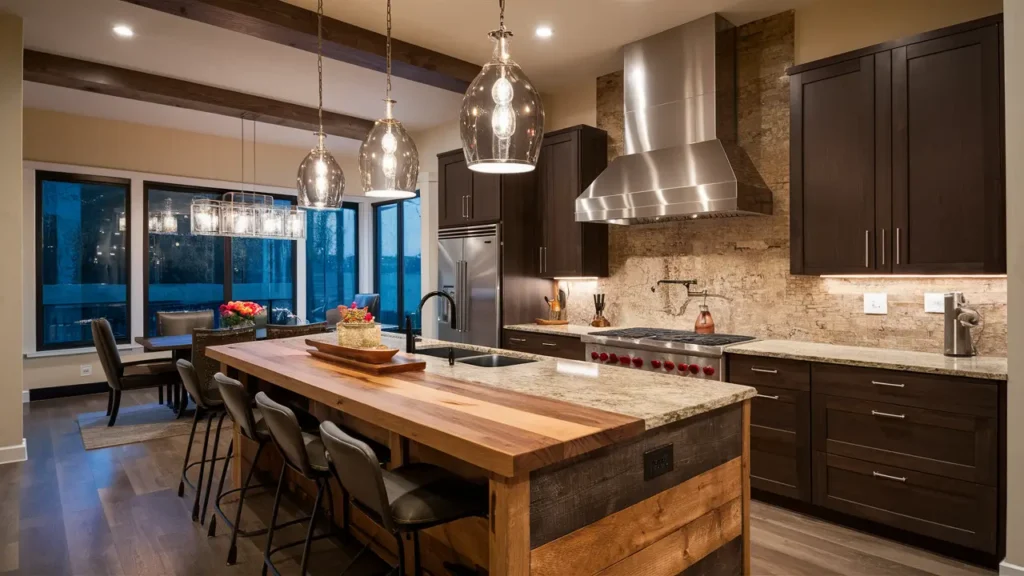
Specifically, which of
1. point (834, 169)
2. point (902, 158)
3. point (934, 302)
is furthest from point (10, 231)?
point (934, 302)

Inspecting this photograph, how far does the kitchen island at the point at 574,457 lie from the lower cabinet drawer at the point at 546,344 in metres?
1.81

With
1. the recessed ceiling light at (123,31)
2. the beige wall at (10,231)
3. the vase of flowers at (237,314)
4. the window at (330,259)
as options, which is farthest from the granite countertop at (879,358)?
the window at (330,259)

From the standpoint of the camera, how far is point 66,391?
20.8ft

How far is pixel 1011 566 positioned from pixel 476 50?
14.5 ft

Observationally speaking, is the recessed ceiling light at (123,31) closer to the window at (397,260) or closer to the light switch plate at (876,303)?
the window at (397,260)

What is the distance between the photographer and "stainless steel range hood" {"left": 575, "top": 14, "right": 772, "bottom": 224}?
12.5 feet

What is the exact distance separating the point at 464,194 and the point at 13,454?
397 centimetres

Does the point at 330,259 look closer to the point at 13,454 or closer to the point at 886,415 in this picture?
the point at 13,454

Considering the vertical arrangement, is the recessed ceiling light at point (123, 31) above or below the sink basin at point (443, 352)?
above

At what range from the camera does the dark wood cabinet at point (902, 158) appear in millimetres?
2820

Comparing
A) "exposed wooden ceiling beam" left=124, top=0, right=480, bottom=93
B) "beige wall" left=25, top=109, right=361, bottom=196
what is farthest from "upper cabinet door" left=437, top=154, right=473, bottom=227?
"beige wall" left=25, top=109, right=361, bottom=196

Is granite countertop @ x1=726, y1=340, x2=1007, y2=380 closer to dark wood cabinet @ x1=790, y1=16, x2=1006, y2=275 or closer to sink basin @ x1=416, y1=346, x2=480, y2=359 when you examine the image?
dark wood cabinet @ x1=790, y1=16, x2=1006, y2=275

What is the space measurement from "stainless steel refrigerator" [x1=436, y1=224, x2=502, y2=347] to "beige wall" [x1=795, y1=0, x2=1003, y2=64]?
2715 millimetres

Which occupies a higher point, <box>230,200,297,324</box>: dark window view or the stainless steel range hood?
the stainless steel range hood
